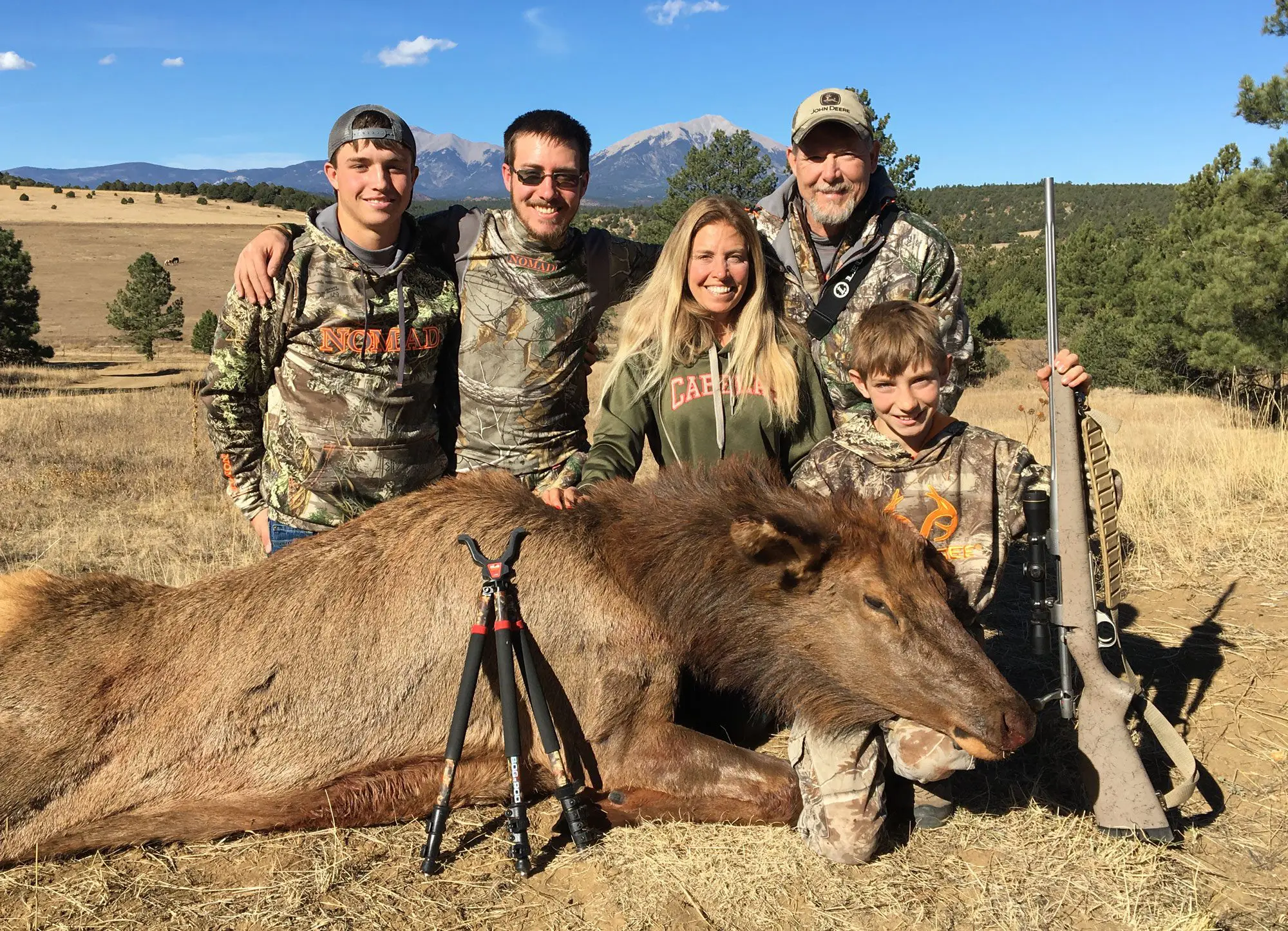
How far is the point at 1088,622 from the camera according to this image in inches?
151

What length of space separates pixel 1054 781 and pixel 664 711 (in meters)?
1.95

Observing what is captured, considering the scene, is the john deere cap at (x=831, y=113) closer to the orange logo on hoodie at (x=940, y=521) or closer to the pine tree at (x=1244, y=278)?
the orange logo on hoodie at (x=940, y=521)

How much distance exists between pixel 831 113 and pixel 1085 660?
3234 millimetres

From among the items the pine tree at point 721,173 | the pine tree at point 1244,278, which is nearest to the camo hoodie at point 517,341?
the pine tree at point 1244,278

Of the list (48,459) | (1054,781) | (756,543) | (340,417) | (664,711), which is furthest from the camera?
(48,459)

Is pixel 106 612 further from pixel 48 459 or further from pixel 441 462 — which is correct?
pixel 48 459

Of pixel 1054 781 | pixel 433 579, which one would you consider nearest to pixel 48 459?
pixel 433 579

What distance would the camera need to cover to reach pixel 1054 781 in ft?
14.3

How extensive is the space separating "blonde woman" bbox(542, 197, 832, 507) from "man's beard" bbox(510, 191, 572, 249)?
56cm

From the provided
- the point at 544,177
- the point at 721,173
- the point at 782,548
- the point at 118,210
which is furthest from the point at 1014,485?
the point at 118,210

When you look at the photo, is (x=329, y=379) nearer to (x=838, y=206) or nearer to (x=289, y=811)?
(x=289, y=811)

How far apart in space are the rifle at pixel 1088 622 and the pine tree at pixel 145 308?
38141 mm

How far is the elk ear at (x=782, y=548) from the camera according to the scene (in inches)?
145

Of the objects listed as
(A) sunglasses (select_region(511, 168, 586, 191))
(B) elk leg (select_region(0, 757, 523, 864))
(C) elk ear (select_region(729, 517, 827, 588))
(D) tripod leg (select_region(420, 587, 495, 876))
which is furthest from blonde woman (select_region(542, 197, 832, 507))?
(B) elk leg (select_region(0, 757, 523, 864))
